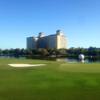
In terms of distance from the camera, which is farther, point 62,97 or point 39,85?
point 39,85

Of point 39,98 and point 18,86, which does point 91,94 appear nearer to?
point 39,98

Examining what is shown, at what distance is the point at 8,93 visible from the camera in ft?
38.7

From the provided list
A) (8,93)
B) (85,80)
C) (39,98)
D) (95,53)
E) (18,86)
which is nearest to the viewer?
(39,98)

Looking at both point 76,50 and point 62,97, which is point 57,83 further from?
point 76,50

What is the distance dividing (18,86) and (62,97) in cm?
323

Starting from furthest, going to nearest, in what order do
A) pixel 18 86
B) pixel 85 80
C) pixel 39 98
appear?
pixel 85 80 → pixel 18 86 → pixel 39 98

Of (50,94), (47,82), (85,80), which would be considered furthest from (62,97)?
(85,80)

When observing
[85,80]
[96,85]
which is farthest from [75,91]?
[85,80]

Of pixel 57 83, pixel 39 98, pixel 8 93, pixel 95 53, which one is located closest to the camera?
pixel 39 98

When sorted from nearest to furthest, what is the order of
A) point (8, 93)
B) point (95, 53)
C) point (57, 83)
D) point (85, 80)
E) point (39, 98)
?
point (39, 98) → point (8, 93) → point (57, 83) → point (85, 80) → point (95, 53)

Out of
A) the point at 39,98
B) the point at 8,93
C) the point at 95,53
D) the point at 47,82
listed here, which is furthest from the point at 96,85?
the point at 95,53

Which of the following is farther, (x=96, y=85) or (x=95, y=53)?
(x=95, y=53)

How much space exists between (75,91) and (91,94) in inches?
35.6

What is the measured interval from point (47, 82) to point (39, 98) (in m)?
3.73
